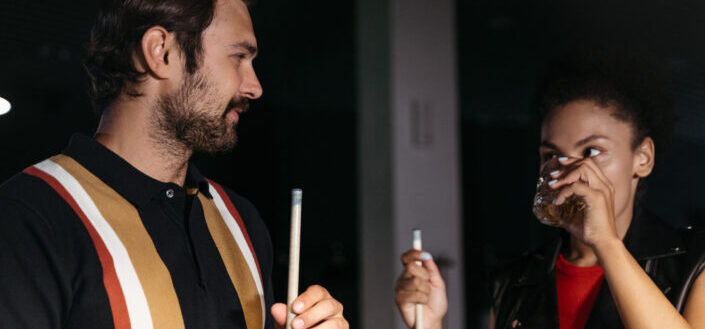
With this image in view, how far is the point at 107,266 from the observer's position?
3.22 feet

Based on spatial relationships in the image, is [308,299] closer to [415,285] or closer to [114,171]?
[415,285]

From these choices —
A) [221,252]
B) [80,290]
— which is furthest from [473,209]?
[80,290]

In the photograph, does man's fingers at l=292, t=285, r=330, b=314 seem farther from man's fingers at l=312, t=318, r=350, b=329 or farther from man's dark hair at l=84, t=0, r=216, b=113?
man's dark hair at l=84, t=0, r=216, b=113

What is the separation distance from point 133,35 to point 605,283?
1065mm

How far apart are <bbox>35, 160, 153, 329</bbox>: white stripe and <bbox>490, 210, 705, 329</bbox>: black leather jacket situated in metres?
0.78

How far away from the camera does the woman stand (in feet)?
3.53

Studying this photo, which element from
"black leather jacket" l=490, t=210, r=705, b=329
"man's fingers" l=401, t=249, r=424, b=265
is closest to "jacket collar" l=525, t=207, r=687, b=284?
"black leather jacket" l=490, t=210, r=705, b=329

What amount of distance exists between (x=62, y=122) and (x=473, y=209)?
1.43 meters

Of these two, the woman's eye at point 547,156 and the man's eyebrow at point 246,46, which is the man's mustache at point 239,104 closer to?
the man's eyebrow at point 246,46

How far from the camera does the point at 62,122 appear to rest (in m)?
1.74

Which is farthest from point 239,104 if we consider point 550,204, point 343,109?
point 343,109

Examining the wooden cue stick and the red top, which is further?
the red top

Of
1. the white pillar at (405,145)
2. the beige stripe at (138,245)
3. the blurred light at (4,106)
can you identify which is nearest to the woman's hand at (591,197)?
the beige stripe at (138,245)

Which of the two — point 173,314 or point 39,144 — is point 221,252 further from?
point 39,144
